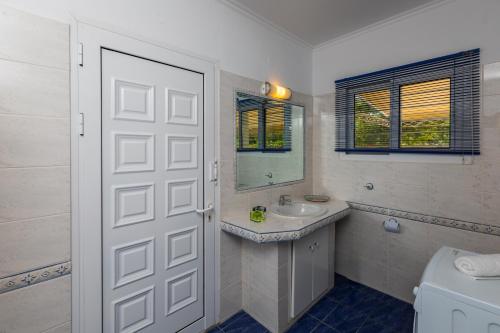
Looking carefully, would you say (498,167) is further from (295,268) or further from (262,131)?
(262,131)

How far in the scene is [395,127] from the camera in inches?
86.9

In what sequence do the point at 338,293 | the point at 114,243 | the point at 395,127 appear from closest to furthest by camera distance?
the point at 114,243, the point at 395,127, the point at 338,293

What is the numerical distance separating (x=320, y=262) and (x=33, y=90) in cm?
230

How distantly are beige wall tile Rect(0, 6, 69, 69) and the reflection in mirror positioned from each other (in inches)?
45.2

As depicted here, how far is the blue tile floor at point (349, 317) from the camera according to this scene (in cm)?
189

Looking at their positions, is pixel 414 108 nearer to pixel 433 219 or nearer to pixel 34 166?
pixel 433 219

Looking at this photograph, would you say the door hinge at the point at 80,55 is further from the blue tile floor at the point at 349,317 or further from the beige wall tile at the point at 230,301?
the blue tile floor at the point at 349,317

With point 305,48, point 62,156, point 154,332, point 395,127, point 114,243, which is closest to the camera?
point 62,156

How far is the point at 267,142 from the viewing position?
235 centimetres

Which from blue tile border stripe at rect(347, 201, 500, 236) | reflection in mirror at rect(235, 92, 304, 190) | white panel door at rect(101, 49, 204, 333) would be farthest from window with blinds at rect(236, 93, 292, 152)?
blue tile border stripe at rect(347, 201, 500, 236)

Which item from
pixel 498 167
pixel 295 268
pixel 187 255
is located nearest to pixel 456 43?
pixel 498 167

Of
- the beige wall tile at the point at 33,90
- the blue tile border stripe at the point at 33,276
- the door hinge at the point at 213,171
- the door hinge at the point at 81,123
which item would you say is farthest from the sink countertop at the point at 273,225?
the beige wall tile at the point at 33,90

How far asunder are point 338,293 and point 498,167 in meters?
1.65

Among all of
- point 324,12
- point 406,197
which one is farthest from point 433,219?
point 324,12
